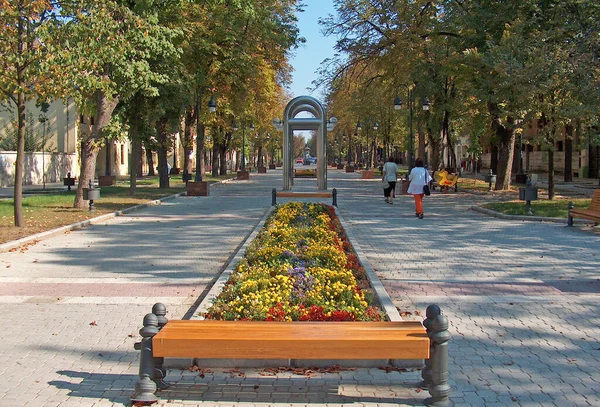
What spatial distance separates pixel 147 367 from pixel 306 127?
25772 mm

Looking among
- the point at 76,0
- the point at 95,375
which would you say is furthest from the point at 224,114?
the point at 95,375

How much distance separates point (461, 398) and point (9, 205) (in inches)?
790

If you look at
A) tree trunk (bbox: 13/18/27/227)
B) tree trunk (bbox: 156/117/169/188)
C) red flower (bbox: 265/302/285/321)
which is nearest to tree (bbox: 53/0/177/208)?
tree trunk (bbox: 13/18/27/227)

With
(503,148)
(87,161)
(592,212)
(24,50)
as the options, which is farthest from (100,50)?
(503,148)

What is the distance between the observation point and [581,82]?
57.4ft

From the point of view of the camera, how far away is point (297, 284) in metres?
7.68

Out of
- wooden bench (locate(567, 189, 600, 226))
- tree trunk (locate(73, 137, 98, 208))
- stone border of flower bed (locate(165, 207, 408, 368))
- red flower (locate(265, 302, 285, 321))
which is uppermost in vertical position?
tree trunk (locate(73, 137, 98, 208))

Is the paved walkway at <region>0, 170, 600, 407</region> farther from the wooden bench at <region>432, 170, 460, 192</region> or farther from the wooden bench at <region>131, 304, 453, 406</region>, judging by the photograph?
the wooden bench at <region>432, 170, 460, 192</region>

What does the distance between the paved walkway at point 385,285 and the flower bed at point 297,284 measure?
2.21 feet

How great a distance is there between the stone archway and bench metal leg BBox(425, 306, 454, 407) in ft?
81.0

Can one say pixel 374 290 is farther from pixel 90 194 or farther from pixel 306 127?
pixel 306 127

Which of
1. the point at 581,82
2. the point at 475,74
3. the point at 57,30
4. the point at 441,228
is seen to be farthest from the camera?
the point at 475,74

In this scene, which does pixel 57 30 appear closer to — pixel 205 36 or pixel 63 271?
pixel 63 271

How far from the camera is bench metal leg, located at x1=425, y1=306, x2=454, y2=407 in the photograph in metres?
4.48
